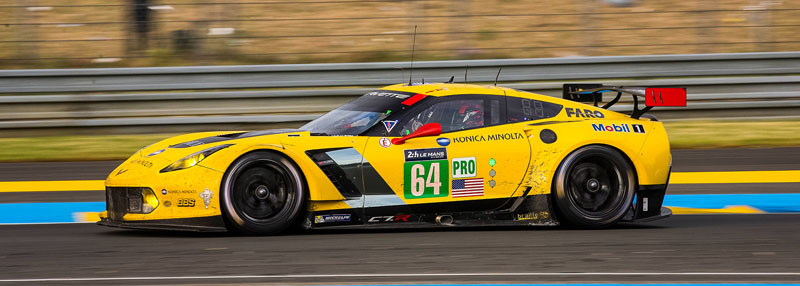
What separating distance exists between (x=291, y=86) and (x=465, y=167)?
274 inches

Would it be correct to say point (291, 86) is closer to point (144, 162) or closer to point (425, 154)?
point (144, 162)

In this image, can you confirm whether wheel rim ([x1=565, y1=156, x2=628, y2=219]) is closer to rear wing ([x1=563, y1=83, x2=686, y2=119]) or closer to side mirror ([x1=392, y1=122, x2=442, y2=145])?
rear wing ([x1=563, y1=83, x2=686, y2=119])

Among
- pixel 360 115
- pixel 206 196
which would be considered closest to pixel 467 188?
pixel 360 115

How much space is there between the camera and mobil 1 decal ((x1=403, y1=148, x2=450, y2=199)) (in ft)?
22.2

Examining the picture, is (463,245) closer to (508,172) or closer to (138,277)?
(508,172)

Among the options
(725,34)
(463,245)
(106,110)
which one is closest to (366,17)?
(106,110)

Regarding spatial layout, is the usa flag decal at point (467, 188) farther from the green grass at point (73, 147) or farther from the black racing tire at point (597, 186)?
the green grass at point (73, 147)

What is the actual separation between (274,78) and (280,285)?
8.62 meters

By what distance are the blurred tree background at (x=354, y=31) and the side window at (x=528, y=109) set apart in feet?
22.5

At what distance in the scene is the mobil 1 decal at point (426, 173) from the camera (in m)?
6.77

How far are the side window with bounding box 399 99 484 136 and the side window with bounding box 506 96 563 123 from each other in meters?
0.14

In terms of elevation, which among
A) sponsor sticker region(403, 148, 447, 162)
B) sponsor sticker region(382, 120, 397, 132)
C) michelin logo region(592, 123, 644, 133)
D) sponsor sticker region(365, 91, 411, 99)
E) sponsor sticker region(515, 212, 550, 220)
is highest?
sponsor sticker region(365, 91, 411, 99)

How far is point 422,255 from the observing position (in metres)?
6.01

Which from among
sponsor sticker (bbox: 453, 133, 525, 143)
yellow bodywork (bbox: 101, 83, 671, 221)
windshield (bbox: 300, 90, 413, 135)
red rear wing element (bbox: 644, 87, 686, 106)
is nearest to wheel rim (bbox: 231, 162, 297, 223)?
yellow bodywork (bbox: 101, 83, 671, 221)
